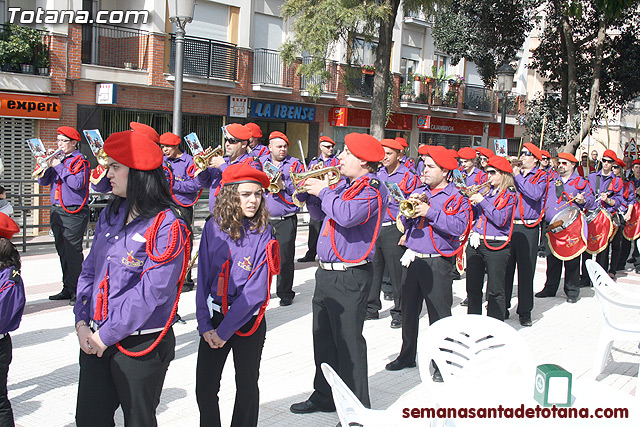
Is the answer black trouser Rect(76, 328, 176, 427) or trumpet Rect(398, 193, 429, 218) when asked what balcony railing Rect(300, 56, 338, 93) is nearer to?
trumpet Rect(398, 193, 429, 218)

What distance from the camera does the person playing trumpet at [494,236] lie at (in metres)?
7.56

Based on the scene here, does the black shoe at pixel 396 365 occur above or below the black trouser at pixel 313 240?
below

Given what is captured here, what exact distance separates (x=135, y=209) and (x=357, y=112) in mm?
23073

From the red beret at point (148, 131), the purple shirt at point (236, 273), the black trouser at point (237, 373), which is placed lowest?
the black trouser at point (237, 373)

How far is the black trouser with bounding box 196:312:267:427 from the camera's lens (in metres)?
3.95

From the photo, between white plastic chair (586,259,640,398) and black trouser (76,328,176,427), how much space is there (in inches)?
171

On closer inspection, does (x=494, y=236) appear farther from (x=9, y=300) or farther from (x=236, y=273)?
(x=9, y=300)

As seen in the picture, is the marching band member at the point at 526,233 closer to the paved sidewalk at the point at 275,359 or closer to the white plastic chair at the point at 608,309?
the paved sidewalk at the point at 275,359

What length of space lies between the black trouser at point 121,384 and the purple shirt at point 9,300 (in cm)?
91

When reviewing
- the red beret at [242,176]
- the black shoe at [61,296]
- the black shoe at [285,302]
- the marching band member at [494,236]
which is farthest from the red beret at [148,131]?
the marching band member at [494,236]

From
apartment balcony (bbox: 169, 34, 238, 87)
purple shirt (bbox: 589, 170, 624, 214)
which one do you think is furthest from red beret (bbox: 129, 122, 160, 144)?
apartment balcony (bbox: 169, 34, 238, 87)

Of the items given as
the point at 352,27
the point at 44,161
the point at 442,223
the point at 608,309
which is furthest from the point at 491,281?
the point at 352,27

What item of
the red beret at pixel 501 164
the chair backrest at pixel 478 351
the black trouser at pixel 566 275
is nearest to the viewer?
the chair backrest at pixel 478 351

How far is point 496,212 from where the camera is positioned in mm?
7535
